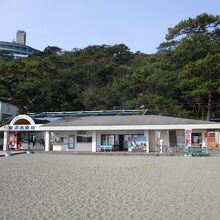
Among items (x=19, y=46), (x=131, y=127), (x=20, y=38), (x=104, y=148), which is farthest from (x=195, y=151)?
(x=20, y=38)

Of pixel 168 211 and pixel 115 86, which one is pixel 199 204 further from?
pixel 115 86

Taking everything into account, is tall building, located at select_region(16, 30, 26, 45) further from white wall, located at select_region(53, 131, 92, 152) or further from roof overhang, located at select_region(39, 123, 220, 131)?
roof overhang, located at select_region(39, 123, 220, 131)

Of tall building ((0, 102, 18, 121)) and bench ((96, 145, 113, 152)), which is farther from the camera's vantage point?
tall building ((0, 102, 18, 121))

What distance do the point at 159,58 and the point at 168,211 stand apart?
4185 cm

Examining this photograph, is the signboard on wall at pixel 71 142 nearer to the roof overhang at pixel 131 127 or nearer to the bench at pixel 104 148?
A: the roof overhang at pixel 131 127

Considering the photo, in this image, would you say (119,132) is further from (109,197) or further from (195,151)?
(109,197)

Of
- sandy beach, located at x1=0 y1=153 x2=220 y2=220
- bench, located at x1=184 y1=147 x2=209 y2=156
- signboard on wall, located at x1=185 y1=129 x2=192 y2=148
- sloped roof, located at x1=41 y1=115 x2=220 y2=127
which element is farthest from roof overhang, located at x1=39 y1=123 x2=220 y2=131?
sandy beach, located at x1=0 y1=153 x2=220 y2=220

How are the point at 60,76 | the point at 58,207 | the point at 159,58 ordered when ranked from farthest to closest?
the point at 60,76, the point at 159,58, the point at 58,207

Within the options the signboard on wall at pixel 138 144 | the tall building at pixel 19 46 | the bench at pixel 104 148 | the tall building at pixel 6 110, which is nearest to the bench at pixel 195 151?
the signboard on wall at pixel 138 144

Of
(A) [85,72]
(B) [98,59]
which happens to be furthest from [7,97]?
(B) [98,59]

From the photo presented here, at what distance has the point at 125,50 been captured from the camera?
208 ft

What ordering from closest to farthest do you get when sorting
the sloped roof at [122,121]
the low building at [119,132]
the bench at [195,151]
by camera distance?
the bench at [195,151] → the low building at [119,132] → the sloped roof at [122,121]

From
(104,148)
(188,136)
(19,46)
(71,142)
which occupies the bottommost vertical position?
(104,148)

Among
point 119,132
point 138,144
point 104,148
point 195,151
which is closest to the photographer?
point 195,151
